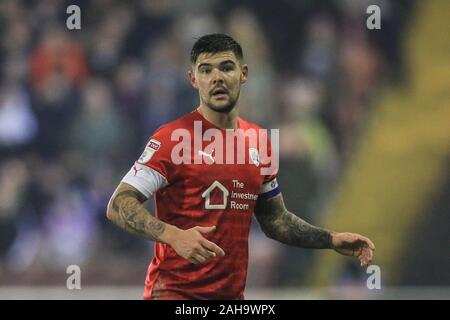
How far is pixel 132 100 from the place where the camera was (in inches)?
469

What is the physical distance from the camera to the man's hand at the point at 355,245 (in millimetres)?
5965

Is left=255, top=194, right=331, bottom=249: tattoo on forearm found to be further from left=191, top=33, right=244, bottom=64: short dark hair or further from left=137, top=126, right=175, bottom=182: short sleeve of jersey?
left=191, top=33, right=244, bottom=64: short dark hair

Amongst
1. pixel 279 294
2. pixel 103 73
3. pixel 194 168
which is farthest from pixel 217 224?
pixel 103 73

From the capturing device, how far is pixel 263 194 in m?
6.17

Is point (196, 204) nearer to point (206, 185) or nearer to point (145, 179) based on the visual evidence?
point (206, 185)

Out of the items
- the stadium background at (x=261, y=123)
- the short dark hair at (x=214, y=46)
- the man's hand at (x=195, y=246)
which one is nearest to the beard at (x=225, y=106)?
the short dark hair at (x=214, y=46)

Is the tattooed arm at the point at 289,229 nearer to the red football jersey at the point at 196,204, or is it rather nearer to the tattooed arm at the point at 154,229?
the red football jersey at the point at 196,204

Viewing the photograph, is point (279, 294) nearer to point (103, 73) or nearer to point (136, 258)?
point (136, 258)

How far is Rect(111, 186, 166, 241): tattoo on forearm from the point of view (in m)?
5.36

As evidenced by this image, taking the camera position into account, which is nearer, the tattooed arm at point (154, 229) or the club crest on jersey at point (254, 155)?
the tattooed arm at point (154, 229)

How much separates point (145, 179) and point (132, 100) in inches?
252

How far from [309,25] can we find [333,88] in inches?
36.3

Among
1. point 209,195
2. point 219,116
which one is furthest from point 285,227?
point 219,116
